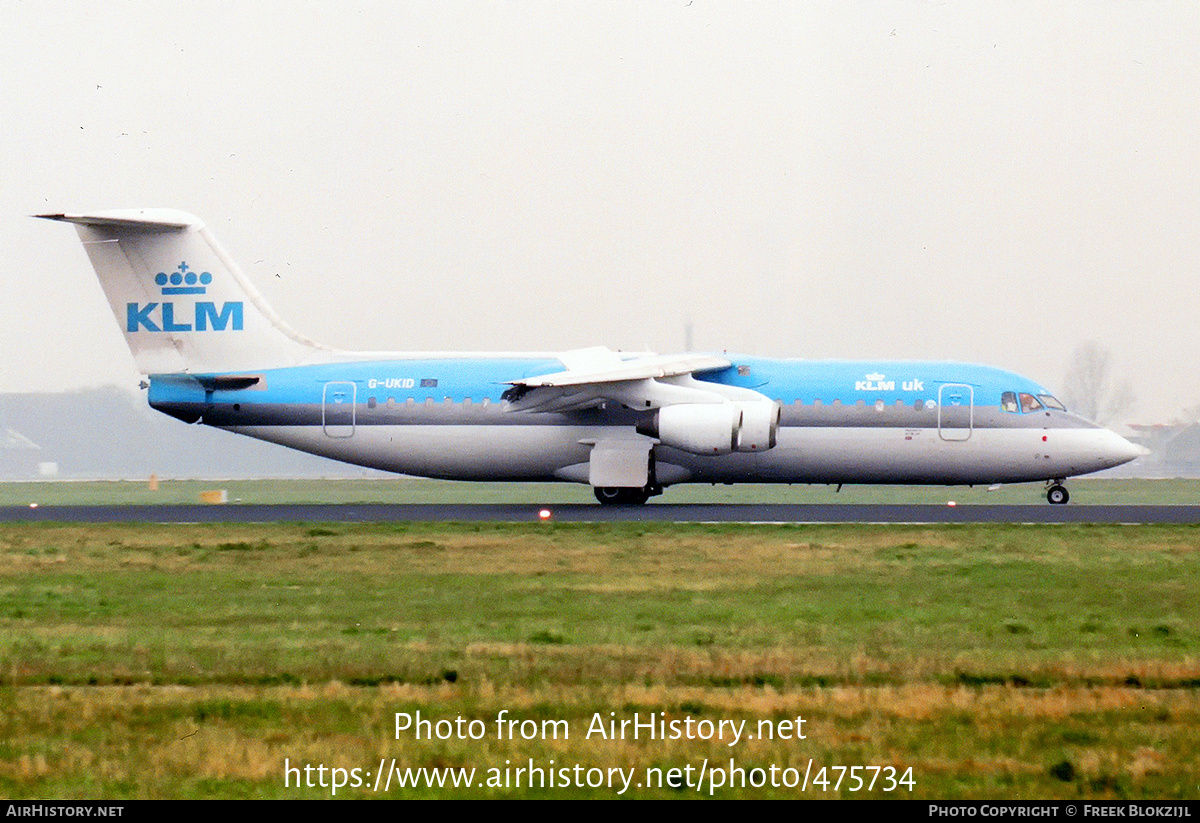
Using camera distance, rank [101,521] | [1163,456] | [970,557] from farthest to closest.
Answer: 1. [1163,456]
2. [101,521]
3. [970,557]

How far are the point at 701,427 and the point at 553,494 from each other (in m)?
16.1

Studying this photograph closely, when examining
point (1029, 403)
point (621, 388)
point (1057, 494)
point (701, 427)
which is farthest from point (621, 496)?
point (1057, 494)

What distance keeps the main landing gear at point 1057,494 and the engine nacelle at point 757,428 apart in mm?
Result: 9268

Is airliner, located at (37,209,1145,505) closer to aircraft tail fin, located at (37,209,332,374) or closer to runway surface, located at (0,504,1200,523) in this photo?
aircraft tail fin, located at (37,209,332,374)

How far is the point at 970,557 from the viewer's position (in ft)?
81.4

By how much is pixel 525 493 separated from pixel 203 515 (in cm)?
1961

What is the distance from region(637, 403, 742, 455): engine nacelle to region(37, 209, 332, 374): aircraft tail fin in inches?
395

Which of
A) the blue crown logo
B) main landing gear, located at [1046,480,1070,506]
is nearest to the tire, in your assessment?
main landing gear, located at [1046,480,1070,506]

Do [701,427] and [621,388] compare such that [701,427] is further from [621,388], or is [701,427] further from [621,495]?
[621,495]

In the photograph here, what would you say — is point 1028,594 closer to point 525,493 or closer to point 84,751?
point 84,751

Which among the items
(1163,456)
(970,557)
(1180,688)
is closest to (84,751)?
(1180,688)

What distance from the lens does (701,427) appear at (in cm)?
3603

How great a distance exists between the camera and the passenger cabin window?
3838 cm

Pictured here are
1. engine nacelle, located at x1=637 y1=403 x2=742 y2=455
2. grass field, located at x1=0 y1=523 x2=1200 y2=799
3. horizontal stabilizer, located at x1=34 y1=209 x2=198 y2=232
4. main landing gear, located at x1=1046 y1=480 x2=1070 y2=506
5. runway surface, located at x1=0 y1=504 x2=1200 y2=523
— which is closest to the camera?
grass field, located at x1=0 y1=523 x2=1200 y2=799
